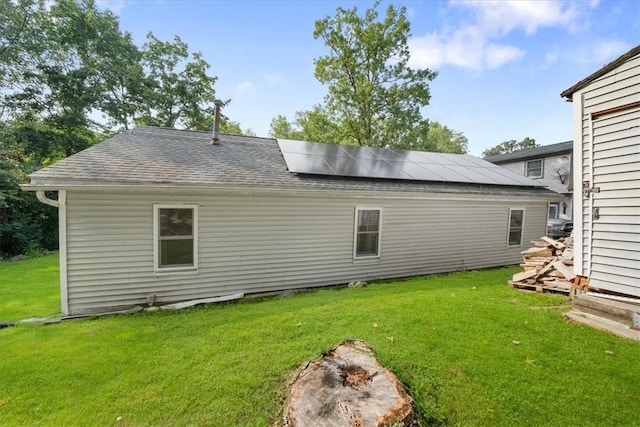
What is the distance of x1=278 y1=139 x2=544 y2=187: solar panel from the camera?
770 cm

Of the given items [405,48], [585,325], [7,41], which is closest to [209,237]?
[585,325]

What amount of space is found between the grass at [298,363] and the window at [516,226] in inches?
180

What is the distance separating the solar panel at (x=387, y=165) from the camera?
7.70 meters

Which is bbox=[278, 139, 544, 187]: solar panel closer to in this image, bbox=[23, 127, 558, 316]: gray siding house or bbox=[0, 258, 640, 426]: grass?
bbox=[23, 127, 558, 316]: gray siding house

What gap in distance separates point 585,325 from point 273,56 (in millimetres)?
14041

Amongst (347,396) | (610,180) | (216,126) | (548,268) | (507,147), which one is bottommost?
(347,396)

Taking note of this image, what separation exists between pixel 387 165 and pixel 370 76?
15.2 meters

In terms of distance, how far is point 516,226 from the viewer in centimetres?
945

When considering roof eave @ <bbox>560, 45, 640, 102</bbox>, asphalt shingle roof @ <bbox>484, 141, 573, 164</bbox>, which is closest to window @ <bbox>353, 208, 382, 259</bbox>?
roof eave @ <bbox>560, 45, 640, 102</bbox>

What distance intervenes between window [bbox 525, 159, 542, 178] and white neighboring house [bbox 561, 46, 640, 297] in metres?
19.4

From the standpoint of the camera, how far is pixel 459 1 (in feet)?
29.1

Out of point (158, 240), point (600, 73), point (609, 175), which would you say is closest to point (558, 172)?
point (600, 73)

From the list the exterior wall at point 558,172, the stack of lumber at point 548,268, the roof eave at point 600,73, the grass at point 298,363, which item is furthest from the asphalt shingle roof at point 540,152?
the grass at point 298,363

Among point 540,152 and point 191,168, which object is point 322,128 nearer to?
point 540,152
